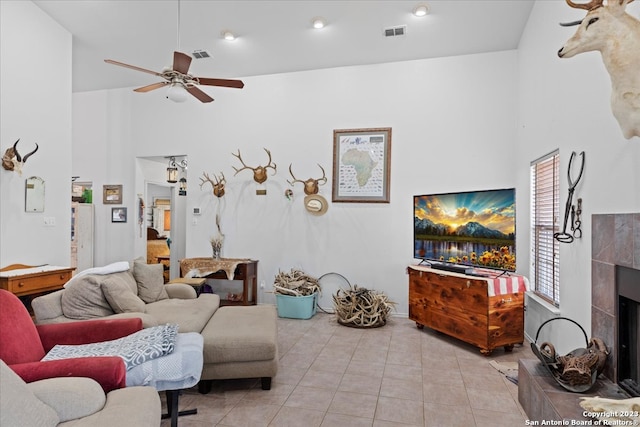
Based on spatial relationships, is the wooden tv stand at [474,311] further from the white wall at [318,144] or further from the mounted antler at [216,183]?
the mounted antler at [216,183]

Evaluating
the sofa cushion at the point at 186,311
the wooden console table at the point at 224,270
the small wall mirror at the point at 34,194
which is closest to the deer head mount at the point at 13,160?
the small wall mirror at the point at 34,194

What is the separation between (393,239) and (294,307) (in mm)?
1633

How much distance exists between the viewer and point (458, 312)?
3.67 m

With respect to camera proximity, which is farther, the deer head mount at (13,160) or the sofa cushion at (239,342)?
the deer head mount at (13,160)

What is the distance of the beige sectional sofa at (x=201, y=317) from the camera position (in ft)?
8.60

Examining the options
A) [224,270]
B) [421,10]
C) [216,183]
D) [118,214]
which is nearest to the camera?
[421,10]

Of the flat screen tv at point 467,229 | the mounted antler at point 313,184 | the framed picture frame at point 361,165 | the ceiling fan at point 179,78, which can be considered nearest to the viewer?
the ceiling fan at point 179,78

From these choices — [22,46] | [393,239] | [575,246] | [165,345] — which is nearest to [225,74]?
[22,46]

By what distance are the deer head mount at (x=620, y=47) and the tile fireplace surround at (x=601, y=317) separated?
0.53m

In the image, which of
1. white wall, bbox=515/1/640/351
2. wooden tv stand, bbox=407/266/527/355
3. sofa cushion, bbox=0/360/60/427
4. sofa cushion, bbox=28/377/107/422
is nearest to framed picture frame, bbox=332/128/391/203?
wooden tv stand, bbox=407/266/527/355

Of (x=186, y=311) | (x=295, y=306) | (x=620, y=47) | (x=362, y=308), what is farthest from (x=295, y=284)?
(x=620, y=47)

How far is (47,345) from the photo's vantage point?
224cm

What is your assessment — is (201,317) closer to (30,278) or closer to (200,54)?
(30,278)

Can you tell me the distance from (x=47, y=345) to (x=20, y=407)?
1110 mm
